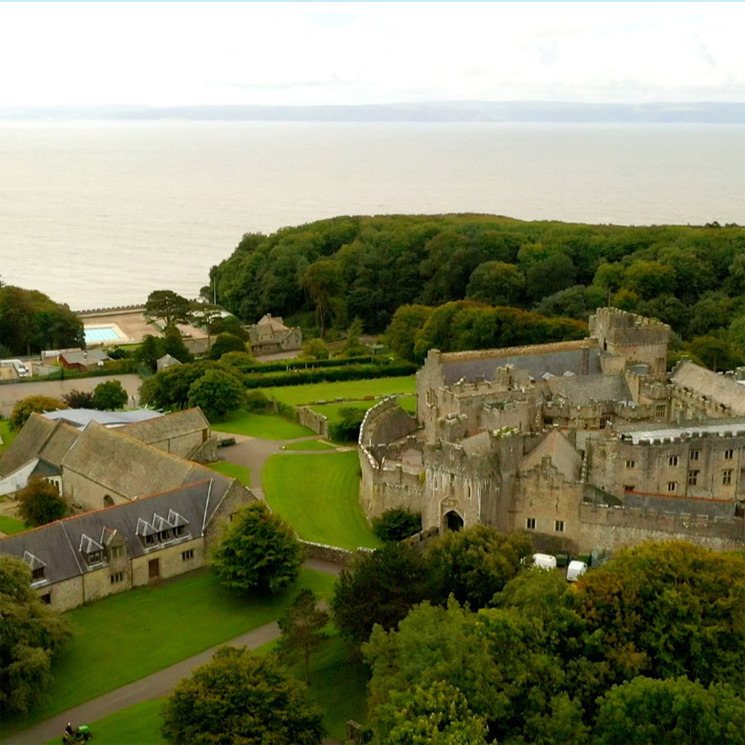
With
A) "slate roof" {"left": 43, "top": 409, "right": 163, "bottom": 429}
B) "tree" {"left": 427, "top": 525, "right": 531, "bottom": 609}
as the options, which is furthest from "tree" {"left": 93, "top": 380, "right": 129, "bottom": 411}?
"tree" {"left": 427, "top": 525, "right": 531, "bottom": 609}

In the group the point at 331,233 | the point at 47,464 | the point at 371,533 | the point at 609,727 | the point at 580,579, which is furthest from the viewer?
the point at 331,233

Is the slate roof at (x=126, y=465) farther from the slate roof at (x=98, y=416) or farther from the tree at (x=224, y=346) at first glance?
the tree at (x=224, y=346)

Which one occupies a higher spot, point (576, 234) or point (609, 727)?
point (576, 234)

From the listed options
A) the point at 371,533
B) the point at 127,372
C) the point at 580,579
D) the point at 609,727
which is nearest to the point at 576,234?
the point at 127,372

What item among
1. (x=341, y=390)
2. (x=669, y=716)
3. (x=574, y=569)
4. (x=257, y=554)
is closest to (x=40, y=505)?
(x=257, y=554)

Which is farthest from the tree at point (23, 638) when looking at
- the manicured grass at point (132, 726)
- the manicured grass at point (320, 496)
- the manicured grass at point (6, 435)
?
the manicured grass at point (6, 435)

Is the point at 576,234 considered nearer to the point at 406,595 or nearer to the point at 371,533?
the point at 371,533
